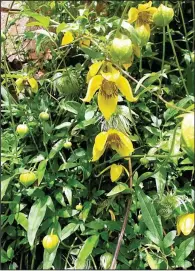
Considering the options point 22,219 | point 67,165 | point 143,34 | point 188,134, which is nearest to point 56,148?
point 67,165

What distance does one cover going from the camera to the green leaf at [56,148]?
3.26 ft

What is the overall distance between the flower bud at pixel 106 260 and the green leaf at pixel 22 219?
0.49ft

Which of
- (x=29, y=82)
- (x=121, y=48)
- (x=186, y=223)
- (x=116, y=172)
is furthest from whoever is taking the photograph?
(x=29, y=82)

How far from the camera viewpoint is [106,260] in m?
0.91

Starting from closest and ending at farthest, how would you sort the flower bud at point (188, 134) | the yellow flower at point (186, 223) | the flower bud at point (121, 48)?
the flower bud at point (188, 134), the flower bud at point (121, 48), the yellow flower at point (186, 223)

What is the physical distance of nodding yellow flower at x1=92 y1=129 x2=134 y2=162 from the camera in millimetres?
876

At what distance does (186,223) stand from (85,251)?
0.62 ft

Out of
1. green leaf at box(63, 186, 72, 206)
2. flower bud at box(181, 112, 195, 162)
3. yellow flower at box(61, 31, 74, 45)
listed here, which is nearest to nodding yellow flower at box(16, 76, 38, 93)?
yellow flower at box(61, 31, 74, 45)

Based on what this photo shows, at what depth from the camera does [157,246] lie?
3.05 ft

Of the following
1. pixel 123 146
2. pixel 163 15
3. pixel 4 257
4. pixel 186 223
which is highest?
pixel 163 15

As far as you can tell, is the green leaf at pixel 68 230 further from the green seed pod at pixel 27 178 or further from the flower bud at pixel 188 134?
the flower bud at pixel 188 134

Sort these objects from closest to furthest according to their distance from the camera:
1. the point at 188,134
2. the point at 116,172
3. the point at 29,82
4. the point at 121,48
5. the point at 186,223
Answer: the point at 188,134 → the point at 121,48 → the point at 186,223 → the point at 116,172 → the point at 29,82

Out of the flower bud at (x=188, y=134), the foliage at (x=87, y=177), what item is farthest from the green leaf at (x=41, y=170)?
the flower bud at (x=188, y=134)

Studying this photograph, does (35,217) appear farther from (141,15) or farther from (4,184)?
(141,15)
